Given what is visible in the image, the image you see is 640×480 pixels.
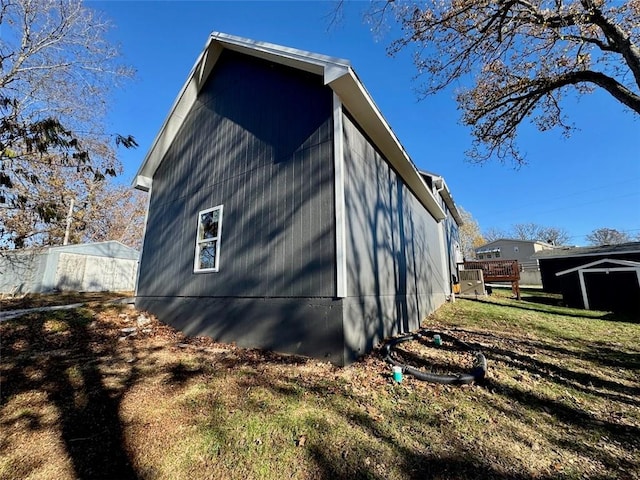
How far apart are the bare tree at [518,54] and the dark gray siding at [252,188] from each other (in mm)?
3285

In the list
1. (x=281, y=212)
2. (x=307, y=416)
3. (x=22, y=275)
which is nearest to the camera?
(x=307, y=416)

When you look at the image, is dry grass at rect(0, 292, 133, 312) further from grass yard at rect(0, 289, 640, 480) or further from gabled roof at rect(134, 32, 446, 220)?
grass yard at rect(0, 289, 640, 480)

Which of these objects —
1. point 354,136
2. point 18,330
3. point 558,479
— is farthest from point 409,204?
point 18,330

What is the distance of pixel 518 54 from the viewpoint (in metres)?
7.03

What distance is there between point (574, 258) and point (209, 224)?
22.2 m

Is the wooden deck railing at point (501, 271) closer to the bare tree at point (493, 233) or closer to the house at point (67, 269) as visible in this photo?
the house at point (67, 269)

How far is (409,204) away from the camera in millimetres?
8773

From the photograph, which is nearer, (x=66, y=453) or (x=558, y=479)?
(x=558, y=479)

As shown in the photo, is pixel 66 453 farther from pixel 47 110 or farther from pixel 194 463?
pixel 47 110

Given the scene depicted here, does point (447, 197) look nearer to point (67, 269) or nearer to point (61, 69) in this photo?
point (61, 69)

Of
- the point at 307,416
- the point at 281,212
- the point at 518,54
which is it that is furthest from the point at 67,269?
the point at 518,54

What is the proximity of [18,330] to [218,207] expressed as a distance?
5.12m

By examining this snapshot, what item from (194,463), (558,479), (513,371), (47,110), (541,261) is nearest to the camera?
(558,479)

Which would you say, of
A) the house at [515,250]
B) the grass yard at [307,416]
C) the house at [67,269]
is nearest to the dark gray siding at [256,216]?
the grass yard at [307,416]
